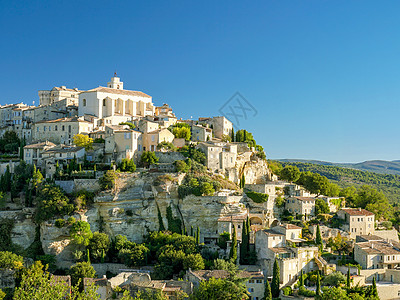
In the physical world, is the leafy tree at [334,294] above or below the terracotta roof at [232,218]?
below

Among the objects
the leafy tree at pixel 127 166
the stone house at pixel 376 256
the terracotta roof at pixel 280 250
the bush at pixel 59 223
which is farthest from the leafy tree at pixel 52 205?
the stone house at pixel 376 256

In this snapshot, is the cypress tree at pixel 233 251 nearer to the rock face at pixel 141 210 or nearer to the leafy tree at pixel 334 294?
the rock face at pixel 141 210

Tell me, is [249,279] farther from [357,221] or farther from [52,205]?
[52,205]

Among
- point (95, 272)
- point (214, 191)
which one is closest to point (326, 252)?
point (214, 191)

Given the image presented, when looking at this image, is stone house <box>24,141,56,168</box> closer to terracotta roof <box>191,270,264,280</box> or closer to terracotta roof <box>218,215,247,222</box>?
terracotta roof <box>218,215,247,222</box>

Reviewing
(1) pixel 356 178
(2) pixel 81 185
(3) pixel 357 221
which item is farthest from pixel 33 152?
(1) pixel 356 178
